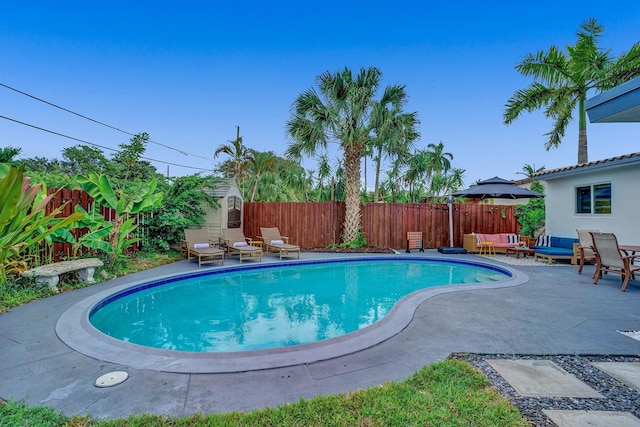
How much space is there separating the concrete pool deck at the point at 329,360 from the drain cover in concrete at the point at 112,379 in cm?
8

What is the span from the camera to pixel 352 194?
512 inches

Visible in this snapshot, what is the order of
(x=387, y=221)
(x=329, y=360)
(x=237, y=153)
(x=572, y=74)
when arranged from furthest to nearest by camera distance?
1. (x=237, y=153)
2. (x=387, y=221)
3. (x=572, y=74)
4. (x=329, y=360)

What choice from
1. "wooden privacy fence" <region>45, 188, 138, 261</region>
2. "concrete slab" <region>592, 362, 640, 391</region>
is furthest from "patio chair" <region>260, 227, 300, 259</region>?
"concrete slab" <region>592, 362, 640, 391</region>

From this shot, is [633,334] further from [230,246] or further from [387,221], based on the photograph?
[230,246]

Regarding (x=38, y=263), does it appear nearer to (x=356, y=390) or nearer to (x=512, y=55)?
(x=356, y=390)

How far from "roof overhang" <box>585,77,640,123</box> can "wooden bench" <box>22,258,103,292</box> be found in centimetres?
865

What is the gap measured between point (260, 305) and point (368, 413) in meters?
4.36

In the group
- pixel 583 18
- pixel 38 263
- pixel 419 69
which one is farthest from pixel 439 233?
pixel 38 263

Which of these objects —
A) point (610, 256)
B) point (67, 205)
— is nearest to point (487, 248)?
point (610, 256)

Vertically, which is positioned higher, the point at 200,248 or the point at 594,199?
the point at 594,199

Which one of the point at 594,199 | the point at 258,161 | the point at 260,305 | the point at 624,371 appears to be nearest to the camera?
the point at 624,371

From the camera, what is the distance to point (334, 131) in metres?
12.3

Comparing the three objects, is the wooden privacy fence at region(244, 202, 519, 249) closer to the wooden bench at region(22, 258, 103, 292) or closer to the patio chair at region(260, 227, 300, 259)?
the patio chair at region(260, 227, 300, 259)

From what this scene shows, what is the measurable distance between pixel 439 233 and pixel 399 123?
5332mm
